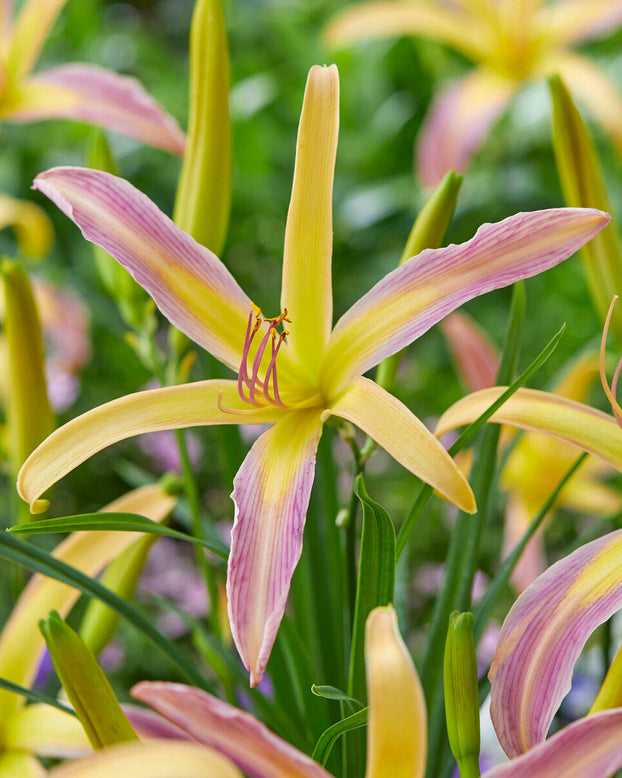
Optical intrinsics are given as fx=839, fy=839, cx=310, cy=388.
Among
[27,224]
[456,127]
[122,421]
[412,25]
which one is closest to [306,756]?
[122,421]

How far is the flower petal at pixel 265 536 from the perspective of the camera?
0.24m

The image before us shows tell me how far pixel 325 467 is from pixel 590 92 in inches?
21.2

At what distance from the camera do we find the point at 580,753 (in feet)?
0.72

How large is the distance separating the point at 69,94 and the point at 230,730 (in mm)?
400

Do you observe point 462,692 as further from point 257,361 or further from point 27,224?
point 27,224

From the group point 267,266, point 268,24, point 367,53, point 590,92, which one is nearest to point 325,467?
point 590,92

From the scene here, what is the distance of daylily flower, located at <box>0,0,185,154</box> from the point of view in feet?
1.51

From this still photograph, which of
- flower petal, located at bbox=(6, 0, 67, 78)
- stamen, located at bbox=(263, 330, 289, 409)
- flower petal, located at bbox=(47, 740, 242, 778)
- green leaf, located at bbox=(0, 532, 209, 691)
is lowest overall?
flower petal, located at bbox=(47, 740, 242, 778)

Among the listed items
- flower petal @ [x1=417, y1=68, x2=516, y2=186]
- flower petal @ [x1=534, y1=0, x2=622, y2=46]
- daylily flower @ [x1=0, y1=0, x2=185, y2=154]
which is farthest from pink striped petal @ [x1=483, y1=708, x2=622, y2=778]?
flower petal @ [x1=534, y1=0, x2=622, y2=46]

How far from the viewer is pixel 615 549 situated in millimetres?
287

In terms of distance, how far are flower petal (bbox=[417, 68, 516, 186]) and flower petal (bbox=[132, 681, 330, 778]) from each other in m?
0.61

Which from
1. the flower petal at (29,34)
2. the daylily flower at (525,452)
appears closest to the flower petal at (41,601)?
the daylily flower at (525,452)

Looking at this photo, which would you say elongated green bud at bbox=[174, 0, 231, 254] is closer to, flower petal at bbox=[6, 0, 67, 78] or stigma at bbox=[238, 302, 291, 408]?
stigma at bbox=[238, 302, 291, 408]

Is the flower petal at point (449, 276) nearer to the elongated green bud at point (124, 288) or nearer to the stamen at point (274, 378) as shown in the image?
the stamen at point (274, 378)
